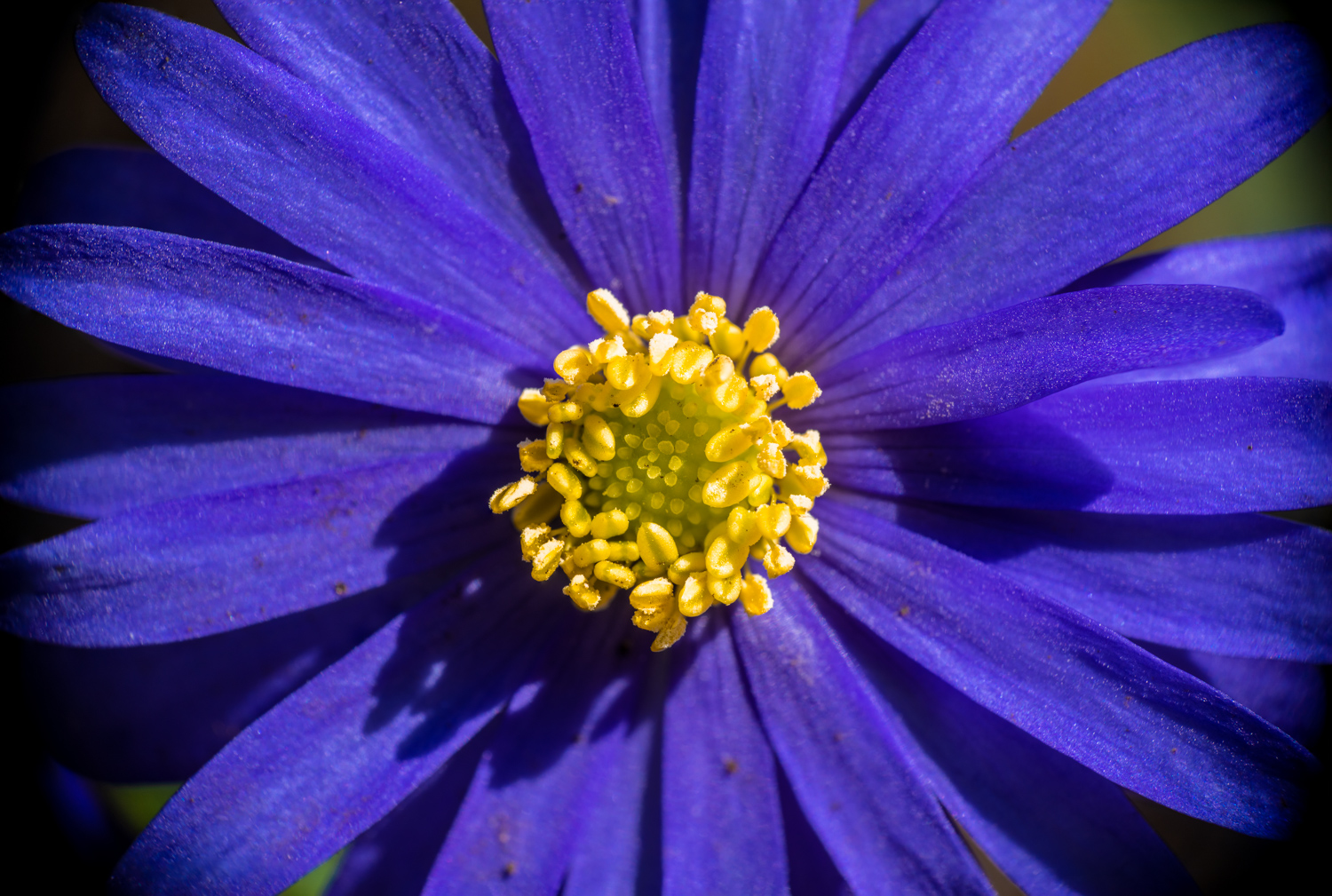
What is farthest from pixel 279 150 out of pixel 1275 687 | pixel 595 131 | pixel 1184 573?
pixel 1275 687

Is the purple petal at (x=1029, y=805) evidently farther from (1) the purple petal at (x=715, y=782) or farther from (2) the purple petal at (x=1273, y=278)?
(2) the purple petal at (x=1273, y=278)

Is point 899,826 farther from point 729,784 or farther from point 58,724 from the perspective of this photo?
point 58,724

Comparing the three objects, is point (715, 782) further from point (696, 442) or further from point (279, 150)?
point (279, 150)

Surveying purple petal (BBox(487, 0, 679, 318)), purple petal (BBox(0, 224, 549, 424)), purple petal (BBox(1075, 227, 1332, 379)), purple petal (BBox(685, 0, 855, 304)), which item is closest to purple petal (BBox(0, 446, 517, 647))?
purple petal (BBox(0, 224, 549, 424))

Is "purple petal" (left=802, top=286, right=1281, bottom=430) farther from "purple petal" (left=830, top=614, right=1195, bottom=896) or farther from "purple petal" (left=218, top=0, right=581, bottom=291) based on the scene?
"purple petal" (left=218, top=0, right=581, bottom=291)

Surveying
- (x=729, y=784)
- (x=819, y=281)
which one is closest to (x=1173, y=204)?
(x=819, y=281)

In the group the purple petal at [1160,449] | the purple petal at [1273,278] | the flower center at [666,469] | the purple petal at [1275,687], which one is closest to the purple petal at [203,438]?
the flower center at [666,469]
